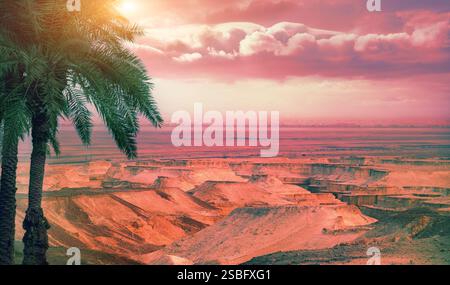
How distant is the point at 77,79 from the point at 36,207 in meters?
3.20

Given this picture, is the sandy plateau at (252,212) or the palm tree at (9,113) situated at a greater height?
the palm tree at (9,113)

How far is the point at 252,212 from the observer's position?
161ft

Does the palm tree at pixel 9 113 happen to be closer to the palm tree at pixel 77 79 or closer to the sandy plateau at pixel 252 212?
the palm tree at pixel 77 79

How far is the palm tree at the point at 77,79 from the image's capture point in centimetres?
1535

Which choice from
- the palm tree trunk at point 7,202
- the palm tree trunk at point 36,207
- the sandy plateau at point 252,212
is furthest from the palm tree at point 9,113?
the sandy plateau at point 252,212

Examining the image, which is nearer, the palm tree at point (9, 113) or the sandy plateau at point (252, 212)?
the palm tree at point (9, 113)

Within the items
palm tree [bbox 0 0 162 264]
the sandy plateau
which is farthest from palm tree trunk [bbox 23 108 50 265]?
the sandy plateau

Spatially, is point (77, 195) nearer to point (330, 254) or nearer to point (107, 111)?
point (330, 254)

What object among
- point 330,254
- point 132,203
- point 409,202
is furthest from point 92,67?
point 409,202

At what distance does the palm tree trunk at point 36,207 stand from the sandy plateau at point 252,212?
973 cm

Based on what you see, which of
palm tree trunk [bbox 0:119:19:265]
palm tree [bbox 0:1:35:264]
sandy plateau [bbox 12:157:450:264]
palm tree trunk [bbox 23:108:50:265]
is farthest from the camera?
sandy plateau [bbox 12:157:450:264]

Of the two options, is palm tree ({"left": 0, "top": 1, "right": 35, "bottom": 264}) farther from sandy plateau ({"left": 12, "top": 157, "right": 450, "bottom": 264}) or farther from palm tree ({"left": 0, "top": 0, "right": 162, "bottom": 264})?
sandy plateau ({"left": 12, "top": 157, "right": 450, "bottom": 264})

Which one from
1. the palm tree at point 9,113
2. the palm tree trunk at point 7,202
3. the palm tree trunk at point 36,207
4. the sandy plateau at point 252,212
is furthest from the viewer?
the sandy plateau at point 252,212

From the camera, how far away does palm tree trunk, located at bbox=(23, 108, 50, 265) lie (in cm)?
1609
